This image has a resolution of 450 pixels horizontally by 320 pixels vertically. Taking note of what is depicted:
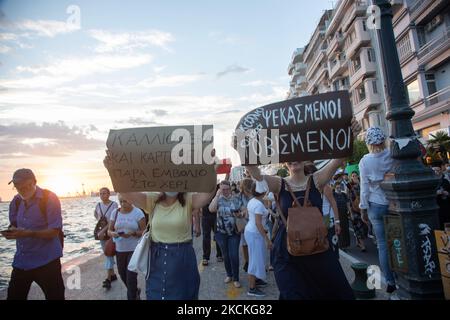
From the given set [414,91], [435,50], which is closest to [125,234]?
[435,50]

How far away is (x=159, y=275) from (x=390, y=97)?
3634 millimetres

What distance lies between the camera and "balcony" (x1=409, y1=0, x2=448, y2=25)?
835 inches

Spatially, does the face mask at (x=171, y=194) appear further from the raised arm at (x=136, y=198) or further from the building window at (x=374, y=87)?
the building window at (x=374, y=87)

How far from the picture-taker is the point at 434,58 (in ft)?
72.9

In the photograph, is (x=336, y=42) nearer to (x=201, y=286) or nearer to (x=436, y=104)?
(x=436, y=104)

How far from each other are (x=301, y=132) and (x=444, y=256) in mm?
2267

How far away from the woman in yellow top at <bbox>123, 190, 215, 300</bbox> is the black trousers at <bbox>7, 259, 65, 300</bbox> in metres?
1.50

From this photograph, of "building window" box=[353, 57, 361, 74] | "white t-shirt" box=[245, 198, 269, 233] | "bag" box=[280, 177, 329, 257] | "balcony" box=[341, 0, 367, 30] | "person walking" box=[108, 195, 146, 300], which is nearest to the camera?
"bag" box=[280, 177, 329, 257]

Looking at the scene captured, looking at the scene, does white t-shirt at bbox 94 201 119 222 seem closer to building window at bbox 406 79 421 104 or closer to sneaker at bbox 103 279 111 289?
sneaker at bbox 103 279 111 289

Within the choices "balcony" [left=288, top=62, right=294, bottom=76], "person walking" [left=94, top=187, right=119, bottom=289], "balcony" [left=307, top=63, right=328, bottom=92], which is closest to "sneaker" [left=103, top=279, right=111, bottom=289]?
"person walking" [left=94, top=187, right=119, bottom=289]

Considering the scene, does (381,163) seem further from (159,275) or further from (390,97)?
(159,275)

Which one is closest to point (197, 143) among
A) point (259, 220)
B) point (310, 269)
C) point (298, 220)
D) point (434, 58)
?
point (298, 220)

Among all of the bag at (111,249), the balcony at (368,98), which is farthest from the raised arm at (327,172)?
the balcony at (368,98)

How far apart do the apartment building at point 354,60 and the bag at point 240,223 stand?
1168 inches
